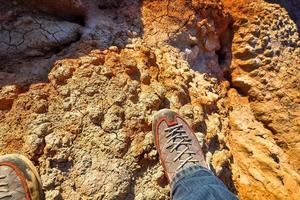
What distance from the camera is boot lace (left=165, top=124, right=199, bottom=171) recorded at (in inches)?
55.9

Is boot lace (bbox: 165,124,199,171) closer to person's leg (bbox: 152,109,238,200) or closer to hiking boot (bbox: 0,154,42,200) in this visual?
person's leg (bbox: 152,109,238,200)

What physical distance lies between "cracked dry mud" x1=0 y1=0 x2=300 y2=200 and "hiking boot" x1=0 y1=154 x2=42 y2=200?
3cm

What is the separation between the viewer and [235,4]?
79.4 inches

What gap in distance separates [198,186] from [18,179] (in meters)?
0.60

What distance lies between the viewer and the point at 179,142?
4.80 feet

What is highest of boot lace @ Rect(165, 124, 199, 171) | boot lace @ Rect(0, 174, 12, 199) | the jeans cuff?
boot lace @ Rect(165, 124, 199, 171)

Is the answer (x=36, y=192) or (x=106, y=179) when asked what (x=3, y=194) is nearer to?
(x=36, y=192)

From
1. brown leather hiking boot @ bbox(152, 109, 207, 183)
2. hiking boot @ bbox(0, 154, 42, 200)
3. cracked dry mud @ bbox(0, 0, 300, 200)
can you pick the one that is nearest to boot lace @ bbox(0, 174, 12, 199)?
hiking boot @ bbox(0, 154, 42, 200)

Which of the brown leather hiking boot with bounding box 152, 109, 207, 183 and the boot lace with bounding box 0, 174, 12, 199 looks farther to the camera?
the brown leather hiking boot with bounding box 152, 109, 207, 183

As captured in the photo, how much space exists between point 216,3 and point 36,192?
1.23 metres

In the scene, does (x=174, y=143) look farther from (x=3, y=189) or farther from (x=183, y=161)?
(x=3, y=189)

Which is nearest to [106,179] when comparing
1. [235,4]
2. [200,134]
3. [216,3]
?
[200,134]

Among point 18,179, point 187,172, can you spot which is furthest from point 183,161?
point 18,179

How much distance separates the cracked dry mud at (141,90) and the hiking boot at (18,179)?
0.03 meters
